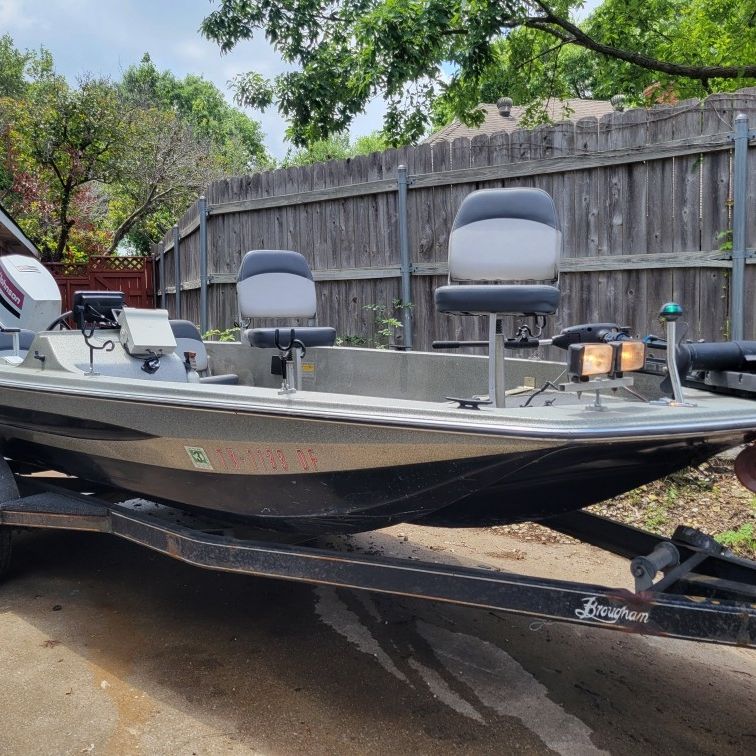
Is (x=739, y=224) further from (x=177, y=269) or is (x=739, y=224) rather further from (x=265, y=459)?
(x=177, y=269)

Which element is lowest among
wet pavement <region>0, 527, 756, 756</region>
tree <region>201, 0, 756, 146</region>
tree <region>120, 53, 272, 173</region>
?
wet pavement <region>0, 527, 756, 756</region>

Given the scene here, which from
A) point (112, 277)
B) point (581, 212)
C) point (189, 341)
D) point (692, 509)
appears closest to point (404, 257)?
point (581, 212)

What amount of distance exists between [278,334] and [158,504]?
0.97 meters

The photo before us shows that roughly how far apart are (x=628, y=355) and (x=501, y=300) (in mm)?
488

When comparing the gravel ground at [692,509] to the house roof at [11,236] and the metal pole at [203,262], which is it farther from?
the house roof at [11,236]

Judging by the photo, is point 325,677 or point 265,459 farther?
point 325,677

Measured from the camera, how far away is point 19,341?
3.96 meters

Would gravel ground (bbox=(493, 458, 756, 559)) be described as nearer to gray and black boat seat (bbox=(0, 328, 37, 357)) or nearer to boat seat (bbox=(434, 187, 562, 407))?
boat seat (bbox=(434, 187, 562, 407))

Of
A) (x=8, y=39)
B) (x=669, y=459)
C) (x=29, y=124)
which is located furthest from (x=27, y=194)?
(x=8, y=39)

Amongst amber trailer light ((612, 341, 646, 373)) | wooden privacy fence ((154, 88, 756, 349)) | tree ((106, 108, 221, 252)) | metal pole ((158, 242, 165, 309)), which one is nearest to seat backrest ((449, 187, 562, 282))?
amber trailer light ((612, 341, 646, 373))

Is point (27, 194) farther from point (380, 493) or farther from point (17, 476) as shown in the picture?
point (380, 493)

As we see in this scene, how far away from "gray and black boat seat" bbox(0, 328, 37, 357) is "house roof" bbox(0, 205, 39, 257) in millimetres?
4687

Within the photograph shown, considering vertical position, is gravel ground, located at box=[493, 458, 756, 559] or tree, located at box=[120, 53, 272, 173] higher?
tree, located at box=[120, 53, 272, 173]

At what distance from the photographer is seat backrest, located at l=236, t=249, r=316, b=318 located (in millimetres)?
4047
